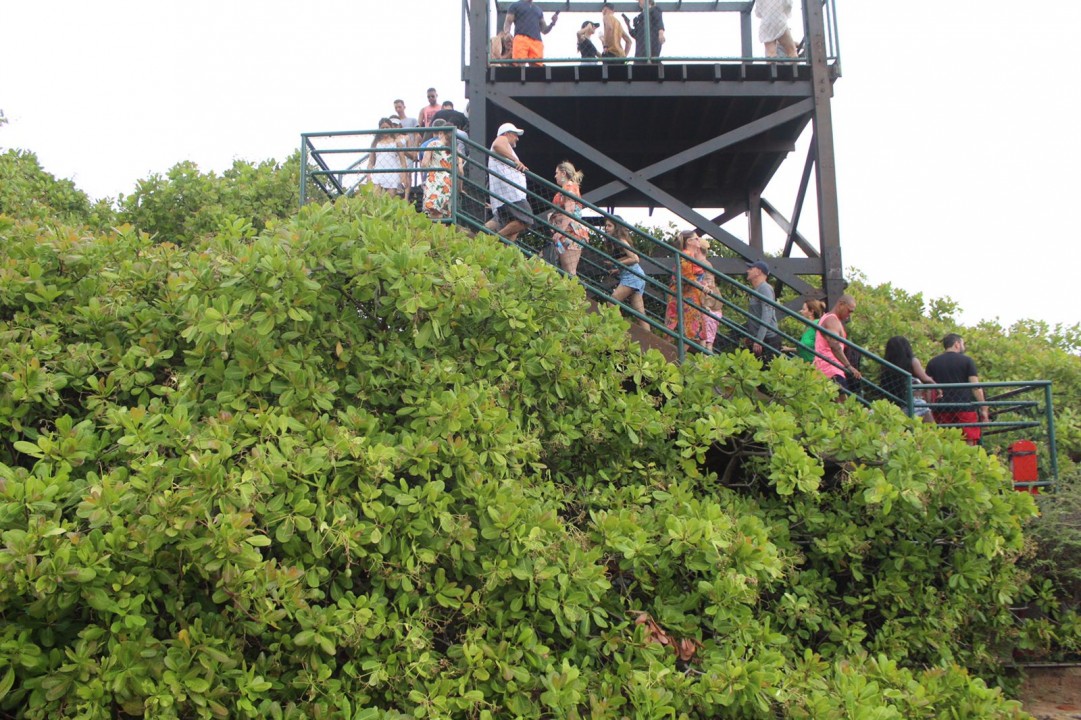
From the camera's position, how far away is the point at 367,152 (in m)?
7.98

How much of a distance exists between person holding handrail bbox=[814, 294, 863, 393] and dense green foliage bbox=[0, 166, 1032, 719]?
1.40m

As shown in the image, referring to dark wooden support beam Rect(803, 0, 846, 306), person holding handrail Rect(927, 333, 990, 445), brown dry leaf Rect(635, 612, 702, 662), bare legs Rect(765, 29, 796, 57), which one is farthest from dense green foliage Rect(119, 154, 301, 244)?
brown dry leaf Rect(635, 612, 702, 662)

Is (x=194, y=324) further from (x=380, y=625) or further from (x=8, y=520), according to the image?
(x=380, y=625)

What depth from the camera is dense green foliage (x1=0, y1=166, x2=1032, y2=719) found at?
3.65 meters

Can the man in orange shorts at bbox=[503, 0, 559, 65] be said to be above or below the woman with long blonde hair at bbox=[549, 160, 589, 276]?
above

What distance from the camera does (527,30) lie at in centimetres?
975

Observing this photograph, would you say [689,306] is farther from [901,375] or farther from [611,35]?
[611,35]

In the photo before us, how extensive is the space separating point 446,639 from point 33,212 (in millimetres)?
7394

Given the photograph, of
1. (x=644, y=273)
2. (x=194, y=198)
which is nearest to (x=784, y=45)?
(x=644, y=273)

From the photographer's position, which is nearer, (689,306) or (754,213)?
(689,306)

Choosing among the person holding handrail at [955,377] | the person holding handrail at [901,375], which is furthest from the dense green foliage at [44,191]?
the person holding handrail at [955,377]

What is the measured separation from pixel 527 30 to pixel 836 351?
4.50m

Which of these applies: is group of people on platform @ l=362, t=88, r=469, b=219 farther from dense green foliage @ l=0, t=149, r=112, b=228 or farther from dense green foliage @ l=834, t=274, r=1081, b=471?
dense green foliage @ l=834, t=274, r=1081, b=471

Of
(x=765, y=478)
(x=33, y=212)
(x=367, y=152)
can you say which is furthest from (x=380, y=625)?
(x=33, y=212)
